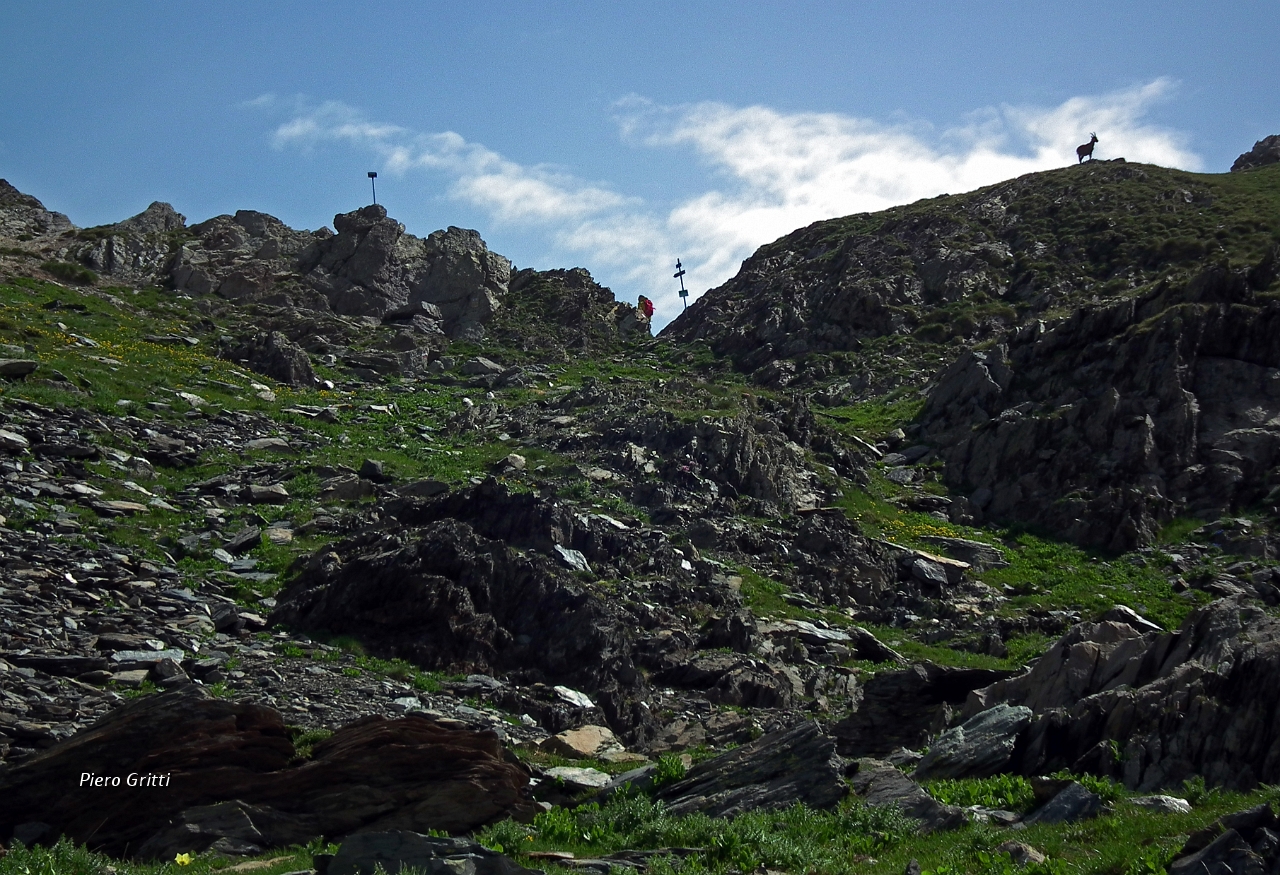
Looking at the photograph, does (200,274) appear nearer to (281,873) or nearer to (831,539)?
(831,539)

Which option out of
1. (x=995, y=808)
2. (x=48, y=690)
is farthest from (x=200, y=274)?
(x=995, y=808)

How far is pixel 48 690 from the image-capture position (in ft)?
53.5

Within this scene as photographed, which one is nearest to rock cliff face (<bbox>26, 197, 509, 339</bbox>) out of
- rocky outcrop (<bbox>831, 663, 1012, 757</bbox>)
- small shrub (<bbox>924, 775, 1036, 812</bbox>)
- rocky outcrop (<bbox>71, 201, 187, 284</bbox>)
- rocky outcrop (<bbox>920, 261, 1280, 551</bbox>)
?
rocky outcrop (<bbox>71, 201, 187, 284</bbox>)

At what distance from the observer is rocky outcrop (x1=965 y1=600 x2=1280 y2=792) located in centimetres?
1316

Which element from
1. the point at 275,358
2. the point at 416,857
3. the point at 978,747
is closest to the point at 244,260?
the point at 275,358

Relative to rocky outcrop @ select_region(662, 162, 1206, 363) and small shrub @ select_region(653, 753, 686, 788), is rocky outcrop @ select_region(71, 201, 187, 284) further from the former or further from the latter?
small shrub @ select_region(653, 753, 686, 788)

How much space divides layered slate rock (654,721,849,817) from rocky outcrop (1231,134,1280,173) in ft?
273

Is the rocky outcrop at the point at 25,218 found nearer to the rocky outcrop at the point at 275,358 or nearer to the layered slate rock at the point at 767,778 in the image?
the rocky outcrop at the point at 275,358

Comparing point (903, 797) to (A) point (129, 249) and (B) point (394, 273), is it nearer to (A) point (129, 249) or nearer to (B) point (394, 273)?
(B) point (394, 273)

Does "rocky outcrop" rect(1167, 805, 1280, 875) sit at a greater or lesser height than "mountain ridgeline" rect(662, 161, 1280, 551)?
lesser

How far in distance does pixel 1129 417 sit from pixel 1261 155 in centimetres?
6211

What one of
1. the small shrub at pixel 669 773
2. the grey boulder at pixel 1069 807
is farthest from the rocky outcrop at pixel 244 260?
the grey boulder at pixel 1069 807

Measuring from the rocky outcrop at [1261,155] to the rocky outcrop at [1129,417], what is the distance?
5255 centimetres

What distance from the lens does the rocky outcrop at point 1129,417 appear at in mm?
32812
